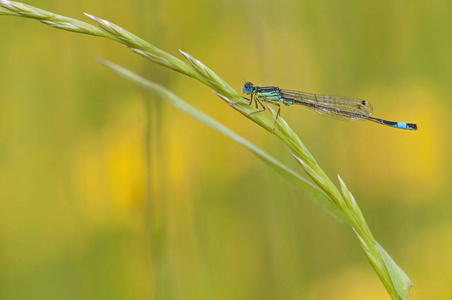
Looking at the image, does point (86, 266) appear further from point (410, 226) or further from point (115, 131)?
point (410, 226)

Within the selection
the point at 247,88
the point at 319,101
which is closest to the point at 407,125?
the point at 319,101

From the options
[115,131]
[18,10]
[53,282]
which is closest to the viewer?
[18,10]

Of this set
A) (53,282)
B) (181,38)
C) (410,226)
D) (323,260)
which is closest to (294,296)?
(323,260)

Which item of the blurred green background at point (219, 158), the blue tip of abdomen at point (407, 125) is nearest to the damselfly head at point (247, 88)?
the blurred green background at point (219, 158)

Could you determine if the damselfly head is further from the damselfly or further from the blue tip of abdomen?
the blue tip of abdomen

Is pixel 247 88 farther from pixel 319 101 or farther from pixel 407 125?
pixel 407 125

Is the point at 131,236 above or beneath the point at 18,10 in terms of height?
beneath
